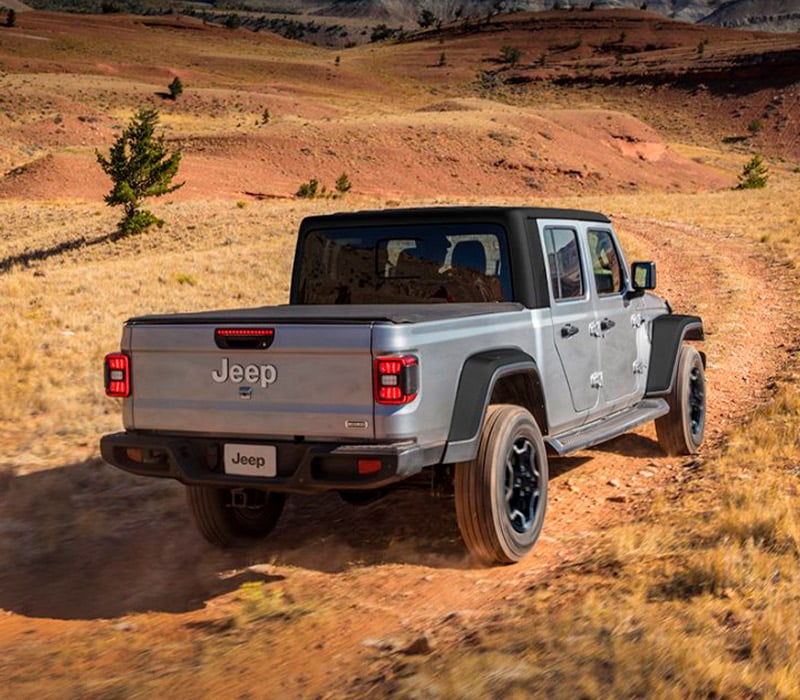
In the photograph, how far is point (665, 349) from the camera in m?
7.05

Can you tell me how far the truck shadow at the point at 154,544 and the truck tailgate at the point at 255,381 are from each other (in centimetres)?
96

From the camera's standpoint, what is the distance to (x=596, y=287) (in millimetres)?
6199

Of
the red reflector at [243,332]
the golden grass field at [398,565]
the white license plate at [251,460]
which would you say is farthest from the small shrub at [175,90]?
the white license plate at [251,460]

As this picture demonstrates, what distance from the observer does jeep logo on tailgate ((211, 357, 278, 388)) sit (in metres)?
4.46

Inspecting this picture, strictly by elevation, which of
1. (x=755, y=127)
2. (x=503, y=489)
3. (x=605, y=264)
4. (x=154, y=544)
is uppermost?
(x=755, y=127)

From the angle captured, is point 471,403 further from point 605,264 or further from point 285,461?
point 605,264

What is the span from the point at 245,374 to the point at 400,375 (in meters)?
0.86

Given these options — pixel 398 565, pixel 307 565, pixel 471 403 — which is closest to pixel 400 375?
pixel 471 403

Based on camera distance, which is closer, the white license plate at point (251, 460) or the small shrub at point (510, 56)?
the white license plate at point (251, 460)

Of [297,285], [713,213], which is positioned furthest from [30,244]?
[297,285]

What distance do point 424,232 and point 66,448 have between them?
4.39 m

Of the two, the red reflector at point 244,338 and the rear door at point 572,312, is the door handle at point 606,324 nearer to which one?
the rear door at point 572,312

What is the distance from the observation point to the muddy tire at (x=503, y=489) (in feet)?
15.4

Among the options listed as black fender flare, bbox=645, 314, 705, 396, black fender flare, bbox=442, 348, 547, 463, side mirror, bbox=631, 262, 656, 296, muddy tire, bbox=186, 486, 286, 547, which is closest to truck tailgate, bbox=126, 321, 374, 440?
black fender flare, bbox=442, 348, 547, 463
